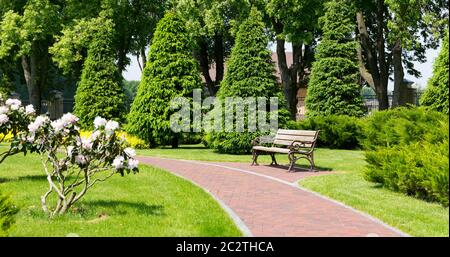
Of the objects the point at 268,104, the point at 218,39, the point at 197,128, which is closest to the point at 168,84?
the point at 197,128

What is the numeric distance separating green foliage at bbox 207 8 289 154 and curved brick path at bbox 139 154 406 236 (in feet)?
16.9

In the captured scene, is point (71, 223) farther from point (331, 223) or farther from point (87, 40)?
point (87, 40)

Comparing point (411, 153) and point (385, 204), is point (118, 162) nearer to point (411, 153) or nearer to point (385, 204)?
point (385, 204)

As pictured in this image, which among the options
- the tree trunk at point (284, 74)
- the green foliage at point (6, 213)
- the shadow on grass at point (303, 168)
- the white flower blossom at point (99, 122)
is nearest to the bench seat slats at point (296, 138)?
the shadow on grass at point (303, 168)

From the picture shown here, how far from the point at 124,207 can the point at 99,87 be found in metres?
18.2

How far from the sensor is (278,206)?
823cm

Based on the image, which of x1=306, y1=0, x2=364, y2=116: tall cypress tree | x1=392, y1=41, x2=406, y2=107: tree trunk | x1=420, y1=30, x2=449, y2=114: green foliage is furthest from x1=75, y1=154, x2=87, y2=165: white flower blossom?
x1=392, y1=41, x2=406, y2=107: tree trunk

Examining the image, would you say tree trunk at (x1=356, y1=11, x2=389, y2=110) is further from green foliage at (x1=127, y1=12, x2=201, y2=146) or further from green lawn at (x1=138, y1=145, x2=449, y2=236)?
green lawn at (x1=138, y1=145, x2=449, y2=236)

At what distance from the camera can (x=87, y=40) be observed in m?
30.1

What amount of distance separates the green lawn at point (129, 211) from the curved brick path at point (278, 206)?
0.44m

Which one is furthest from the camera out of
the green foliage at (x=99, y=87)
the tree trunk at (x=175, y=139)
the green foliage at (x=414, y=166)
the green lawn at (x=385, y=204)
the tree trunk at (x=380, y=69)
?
the tree trunk at (x=380, y=69)

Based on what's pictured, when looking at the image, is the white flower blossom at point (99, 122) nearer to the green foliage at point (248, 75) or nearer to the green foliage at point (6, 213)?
the green foliage at point (6, 213)

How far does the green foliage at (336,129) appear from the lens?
21.3 meters

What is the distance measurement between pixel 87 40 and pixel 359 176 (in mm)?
22722
